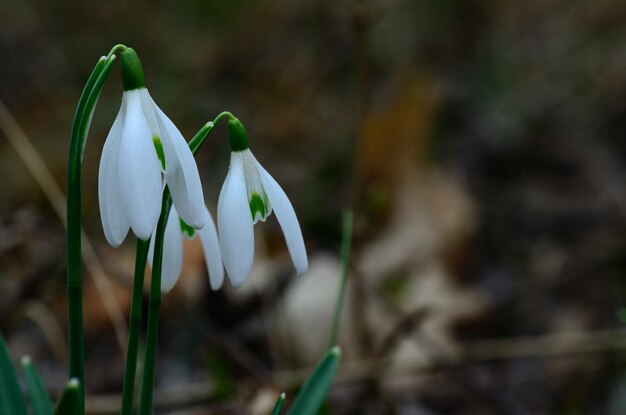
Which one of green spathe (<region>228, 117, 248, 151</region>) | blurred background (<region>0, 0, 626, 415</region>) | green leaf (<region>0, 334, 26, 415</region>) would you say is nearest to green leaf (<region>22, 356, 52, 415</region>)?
green leaf (<region>0, 334, 26, 415</region>)

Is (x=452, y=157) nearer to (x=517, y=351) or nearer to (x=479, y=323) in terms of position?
(x=479, y=323)

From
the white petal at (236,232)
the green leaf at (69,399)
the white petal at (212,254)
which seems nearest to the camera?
the green leaf at (69,399)

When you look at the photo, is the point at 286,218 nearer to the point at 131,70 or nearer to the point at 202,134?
the point at 202,134

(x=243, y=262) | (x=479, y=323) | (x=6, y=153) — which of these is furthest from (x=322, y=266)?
(x=6, y=153)

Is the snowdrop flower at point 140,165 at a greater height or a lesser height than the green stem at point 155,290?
greater

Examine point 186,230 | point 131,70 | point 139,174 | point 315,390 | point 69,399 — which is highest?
point 131,70

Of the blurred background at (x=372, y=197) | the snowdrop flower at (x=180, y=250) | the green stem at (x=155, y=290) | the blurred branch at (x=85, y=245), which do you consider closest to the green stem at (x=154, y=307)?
the green stem at (x=155, y=290)

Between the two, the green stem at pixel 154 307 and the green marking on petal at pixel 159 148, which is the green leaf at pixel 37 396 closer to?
the green stem at pixel 154 307

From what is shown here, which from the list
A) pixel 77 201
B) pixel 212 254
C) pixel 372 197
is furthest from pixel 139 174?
pixel 372 197
